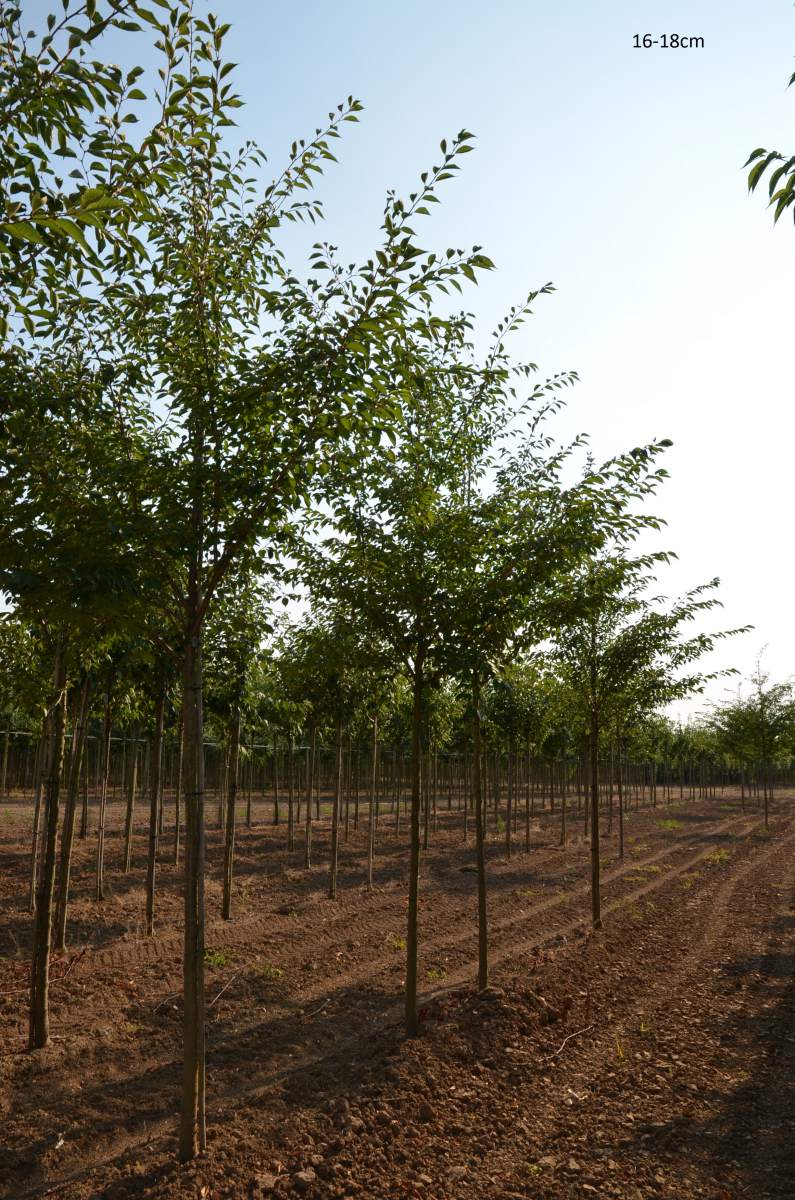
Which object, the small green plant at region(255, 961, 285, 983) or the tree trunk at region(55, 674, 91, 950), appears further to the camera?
the tree trunk at region(55, 674, 91, 950)

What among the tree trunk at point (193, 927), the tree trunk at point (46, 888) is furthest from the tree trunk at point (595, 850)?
the tree trunk at point (193, 927)

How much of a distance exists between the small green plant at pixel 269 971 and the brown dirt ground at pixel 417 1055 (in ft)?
0.22

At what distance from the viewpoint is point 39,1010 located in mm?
7207

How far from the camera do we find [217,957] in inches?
410

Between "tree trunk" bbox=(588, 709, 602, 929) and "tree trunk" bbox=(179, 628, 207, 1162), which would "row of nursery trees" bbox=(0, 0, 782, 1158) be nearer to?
"tree trunk" bbox=(179, 628, 207, 1162)

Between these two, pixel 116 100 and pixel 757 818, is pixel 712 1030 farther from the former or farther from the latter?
pixel 757 818

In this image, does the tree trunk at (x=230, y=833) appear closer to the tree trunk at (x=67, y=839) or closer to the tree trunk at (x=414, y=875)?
the tree trunk at (x=67, y=839)

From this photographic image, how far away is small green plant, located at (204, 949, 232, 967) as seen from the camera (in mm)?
10221

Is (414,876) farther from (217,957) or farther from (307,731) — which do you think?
(307,731)

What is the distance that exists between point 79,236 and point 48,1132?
19.5 ft

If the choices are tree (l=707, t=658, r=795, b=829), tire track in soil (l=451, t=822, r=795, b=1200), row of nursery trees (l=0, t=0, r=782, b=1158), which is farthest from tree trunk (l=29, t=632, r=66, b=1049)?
tree (l=707, t=658, r=795, b=829)

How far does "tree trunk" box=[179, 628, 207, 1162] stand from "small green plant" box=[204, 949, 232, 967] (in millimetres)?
4988

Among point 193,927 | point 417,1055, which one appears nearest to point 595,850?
point 417,1055

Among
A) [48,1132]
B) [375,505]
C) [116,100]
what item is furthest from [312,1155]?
[116,100]
